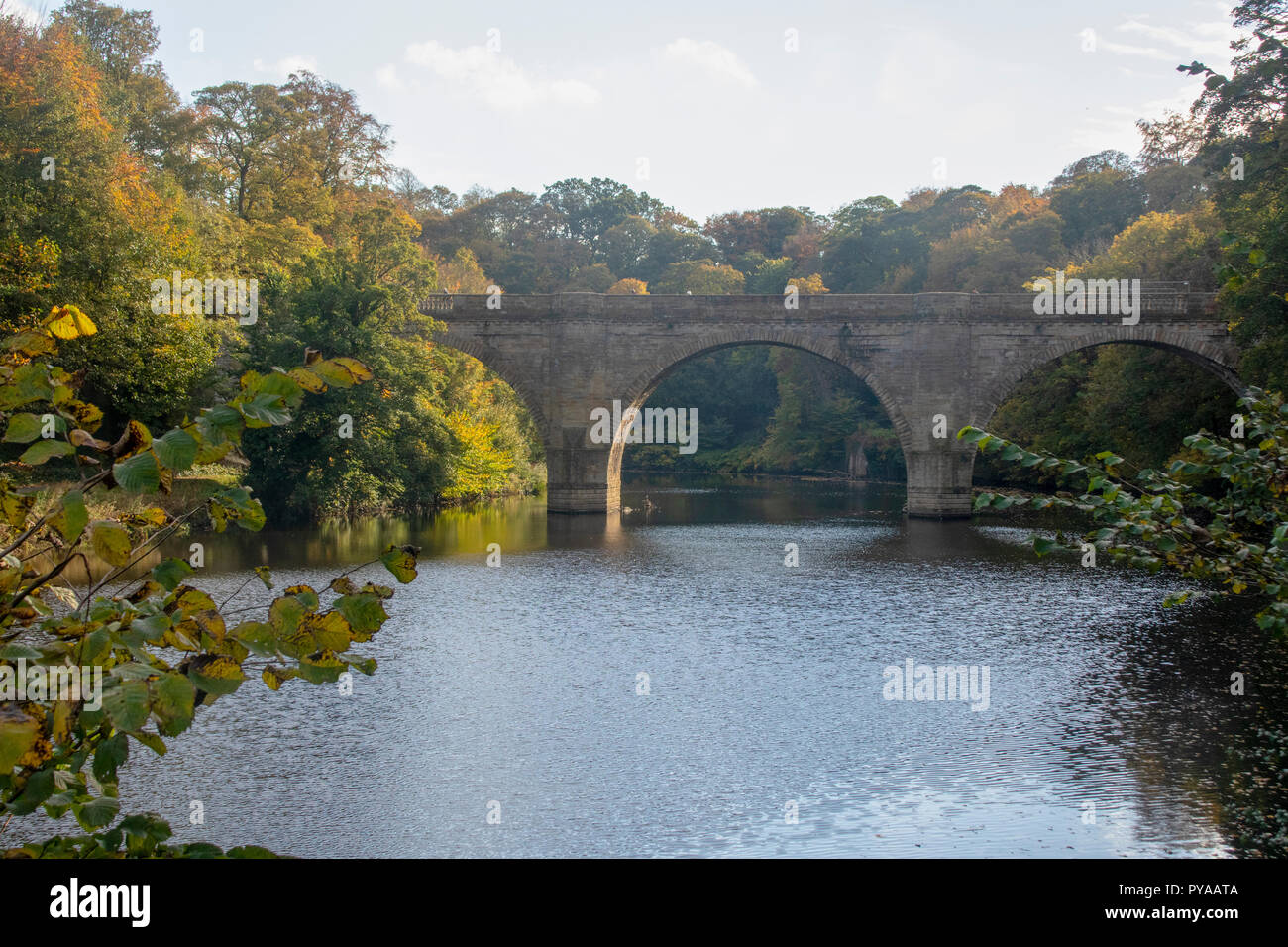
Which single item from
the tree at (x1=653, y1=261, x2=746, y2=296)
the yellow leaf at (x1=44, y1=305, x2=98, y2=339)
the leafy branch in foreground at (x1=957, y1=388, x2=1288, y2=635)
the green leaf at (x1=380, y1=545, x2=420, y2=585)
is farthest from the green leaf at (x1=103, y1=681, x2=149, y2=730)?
the tree at (x1=653, y1=261, x2=746, y2=296)

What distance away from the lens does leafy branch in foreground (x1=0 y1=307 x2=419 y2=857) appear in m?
2.41

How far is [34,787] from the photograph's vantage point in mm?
2539

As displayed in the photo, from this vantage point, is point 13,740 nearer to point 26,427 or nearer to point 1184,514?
point 26,427

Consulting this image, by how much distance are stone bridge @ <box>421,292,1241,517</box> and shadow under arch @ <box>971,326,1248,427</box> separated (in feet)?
0.17

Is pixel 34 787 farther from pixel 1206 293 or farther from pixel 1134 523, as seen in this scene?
pixel 1206 293

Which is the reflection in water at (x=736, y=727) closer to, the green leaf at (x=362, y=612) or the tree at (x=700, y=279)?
the green leaf at (x=362, y=612)

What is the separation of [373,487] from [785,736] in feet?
56.1

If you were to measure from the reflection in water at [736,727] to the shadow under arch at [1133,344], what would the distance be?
38.5 ft

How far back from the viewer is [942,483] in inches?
1139

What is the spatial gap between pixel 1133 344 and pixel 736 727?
24.0 m

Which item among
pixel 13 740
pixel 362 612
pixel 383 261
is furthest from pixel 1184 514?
pixel 383 261

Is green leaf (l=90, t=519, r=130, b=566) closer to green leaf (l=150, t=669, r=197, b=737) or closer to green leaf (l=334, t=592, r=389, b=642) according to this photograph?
green leaf (l=150, t=669, r=197, b=737)

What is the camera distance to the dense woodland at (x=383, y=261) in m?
21.1

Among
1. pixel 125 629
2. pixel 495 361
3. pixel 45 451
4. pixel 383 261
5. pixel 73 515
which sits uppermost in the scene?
pixel 383 261
